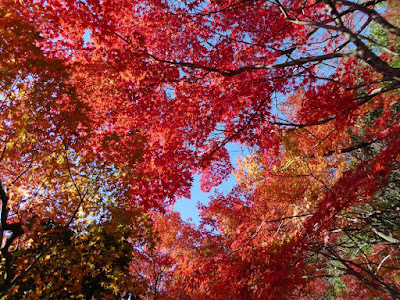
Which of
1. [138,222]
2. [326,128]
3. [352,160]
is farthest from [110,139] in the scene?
[352,160]

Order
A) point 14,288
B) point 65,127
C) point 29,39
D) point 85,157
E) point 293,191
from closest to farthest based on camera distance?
point 29,39, point 14,288, point 65,127, point 85,157, point 293,191

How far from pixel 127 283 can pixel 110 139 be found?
434 centimetres

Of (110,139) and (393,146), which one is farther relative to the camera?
(110,139)

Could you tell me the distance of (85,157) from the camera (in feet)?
24.6

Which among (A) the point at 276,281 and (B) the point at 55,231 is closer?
(A) the point at 276,281

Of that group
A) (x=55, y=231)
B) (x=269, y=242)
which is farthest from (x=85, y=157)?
(x=269, y=242)

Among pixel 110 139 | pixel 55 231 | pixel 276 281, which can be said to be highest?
pixel 110 139

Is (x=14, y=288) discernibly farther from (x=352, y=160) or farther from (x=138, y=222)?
(x=352, y=160)

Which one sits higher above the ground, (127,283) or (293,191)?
(293,191)

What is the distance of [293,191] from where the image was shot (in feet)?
53.5

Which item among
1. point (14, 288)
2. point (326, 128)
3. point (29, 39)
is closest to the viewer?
point (29, 39)

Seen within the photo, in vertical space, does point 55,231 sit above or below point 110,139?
below

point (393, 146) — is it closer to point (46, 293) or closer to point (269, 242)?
point (269, 242)

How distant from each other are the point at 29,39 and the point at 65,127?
221 cm
